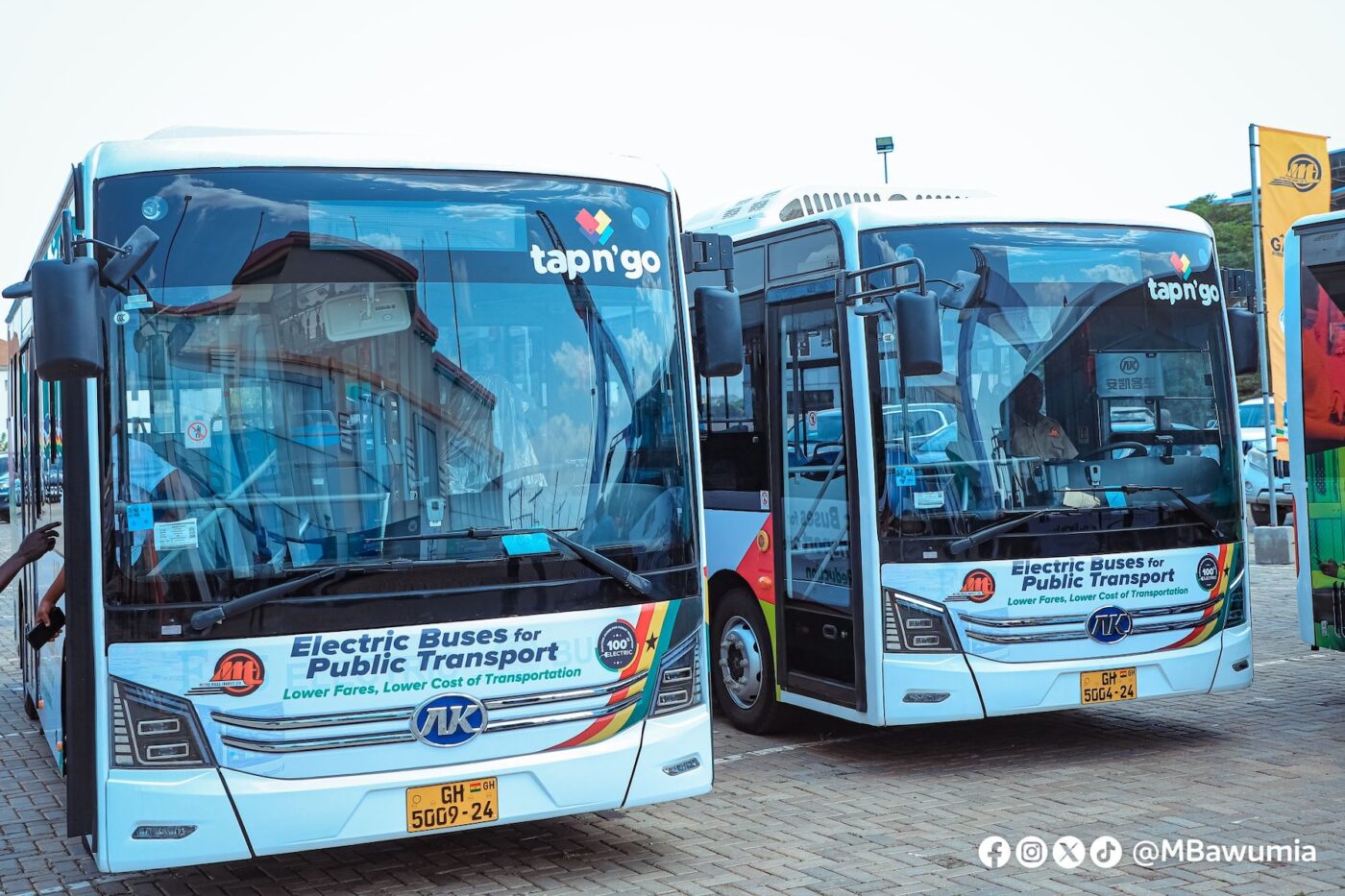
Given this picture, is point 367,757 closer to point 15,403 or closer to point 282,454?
point 282,454

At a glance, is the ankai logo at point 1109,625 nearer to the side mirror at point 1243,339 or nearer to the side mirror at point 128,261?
the side mirror at point 1243,339

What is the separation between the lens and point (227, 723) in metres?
5.92

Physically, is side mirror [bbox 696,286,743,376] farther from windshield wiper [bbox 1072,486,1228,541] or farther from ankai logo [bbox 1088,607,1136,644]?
ankai logo [bbox 1088,607,1136,644]

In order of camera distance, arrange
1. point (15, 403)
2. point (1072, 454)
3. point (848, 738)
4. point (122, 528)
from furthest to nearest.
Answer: point (15, 403) < point (848, 738) < point (1072, 454) < point (122, 528)

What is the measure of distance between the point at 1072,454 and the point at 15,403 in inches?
271

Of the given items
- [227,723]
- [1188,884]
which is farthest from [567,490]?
[1188,884]

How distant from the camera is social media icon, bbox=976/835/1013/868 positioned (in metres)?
6.67

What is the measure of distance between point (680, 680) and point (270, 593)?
1788 millimetres

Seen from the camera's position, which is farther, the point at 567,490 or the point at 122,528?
the point at 567,490

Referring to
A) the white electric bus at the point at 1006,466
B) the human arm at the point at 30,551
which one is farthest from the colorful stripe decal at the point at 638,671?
the human arm at the point at 30,551

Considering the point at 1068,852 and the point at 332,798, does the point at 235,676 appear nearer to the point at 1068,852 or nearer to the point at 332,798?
the point at 332,798

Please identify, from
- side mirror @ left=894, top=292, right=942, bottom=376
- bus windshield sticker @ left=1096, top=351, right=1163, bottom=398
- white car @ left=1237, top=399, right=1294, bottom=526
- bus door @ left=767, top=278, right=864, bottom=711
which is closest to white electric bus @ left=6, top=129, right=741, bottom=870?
side mirror @ left=894, top=292, right=942, bottom=376

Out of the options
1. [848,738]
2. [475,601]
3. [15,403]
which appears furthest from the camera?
[15,403]

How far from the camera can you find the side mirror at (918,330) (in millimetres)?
7840
